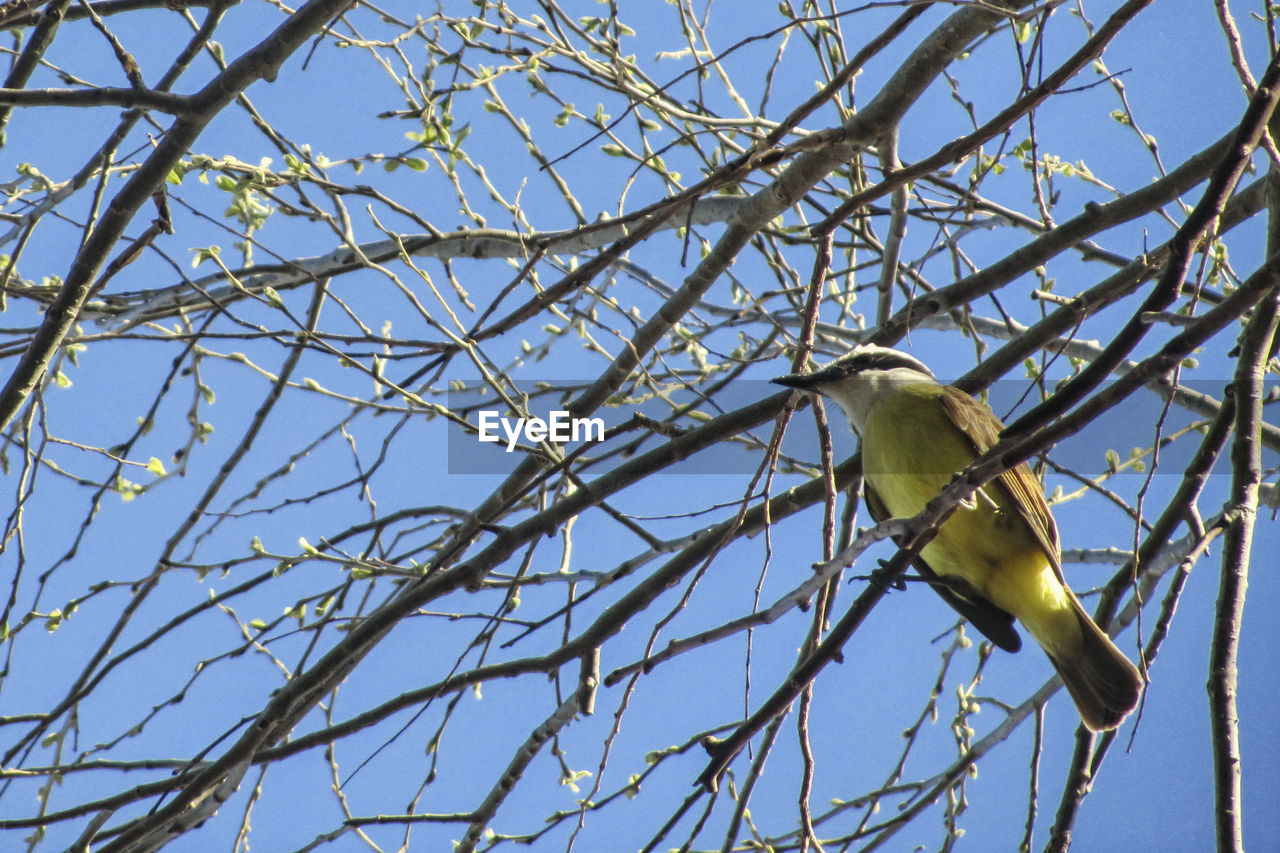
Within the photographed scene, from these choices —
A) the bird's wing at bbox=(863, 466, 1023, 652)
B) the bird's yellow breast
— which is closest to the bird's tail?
the bird's yellow breast

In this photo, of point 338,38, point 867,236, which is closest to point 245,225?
point 338,38

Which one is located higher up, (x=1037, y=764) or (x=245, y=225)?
(x=245, y=225)

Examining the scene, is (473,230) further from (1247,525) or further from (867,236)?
(1247,525)

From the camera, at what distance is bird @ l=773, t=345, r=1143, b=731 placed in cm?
326

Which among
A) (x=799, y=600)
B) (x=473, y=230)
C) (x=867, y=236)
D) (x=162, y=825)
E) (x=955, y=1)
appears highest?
(x=867, y=236)

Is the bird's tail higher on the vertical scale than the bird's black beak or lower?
lower

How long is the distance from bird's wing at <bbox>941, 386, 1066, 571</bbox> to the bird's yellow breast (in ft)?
0.12

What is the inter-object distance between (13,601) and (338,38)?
1.86 meters

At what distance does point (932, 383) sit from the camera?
3.86 m

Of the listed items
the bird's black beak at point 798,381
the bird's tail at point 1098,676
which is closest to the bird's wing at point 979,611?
the bird's tail at point 1098,676

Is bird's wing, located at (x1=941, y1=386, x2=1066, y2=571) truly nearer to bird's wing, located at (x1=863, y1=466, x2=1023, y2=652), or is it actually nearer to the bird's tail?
A: the bird's tail

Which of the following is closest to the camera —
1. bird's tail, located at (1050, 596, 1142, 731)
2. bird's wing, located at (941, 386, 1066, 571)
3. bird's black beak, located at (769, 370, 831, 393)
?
bird's black beak, located at (769, 370, 831, 393)

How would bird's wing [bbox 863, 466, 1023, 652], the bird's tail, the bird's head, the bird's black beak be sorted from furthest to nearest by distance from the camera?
the bird's head
bird's wing [bbox 863, 466, 1023, 652]
the bird's tail
the bird's black beak

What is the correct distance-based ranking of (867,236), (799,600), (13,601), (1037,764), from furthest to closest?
(867,236) → (13,601) → (1037,764) → (799,600)
